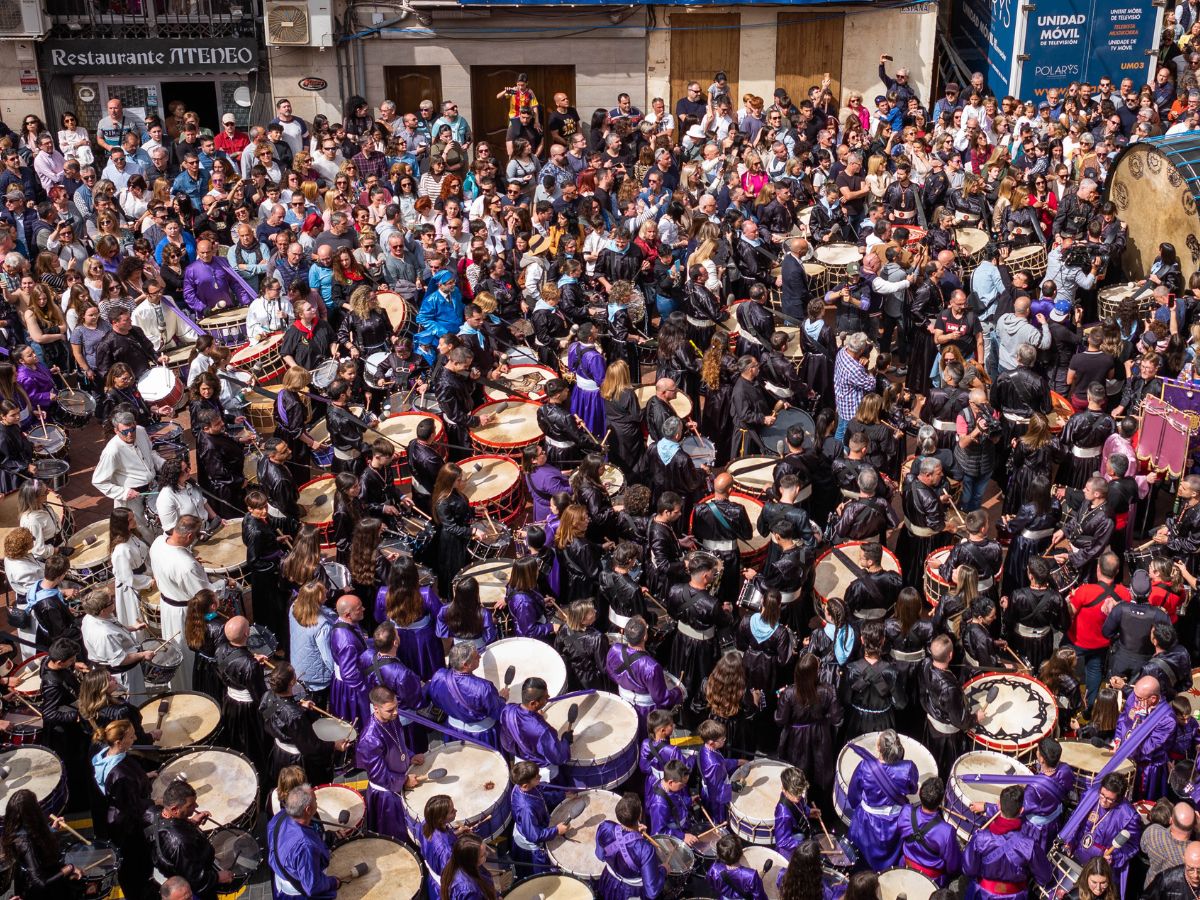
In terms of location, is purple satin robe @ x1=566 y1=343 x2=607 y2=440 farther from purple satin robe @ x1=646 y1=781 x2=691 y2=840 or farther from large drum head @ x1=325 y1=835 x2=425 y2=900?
large drum head @ x1=325 y1=835 x2=425 y2=900

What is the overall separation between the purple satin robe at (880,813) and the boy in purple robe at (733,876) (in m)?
0.90

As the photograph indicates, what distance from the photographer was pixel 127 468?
10875 millimetres

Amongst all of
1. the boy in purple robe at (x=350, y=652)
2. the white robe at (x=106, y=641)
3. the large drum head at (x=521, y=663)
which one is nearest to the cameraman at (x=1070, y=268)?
the large drum head at (x=521, y=663)

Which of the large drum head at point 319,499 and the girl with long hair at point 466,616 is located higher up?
the large drum head at point 319,499

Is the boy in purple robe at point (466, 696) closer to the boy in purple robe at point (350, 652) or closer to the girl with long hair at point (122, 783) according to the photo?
the boy in purple robe at point (350, 652)

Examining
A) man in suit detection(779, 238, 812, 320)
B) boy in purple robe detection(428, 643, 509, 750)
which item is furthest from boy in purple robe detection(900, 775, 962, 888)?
man in suit detection(779, 238, 812, 320)

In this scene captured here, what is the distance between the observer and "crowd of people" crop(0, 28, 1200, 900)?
26.2ft

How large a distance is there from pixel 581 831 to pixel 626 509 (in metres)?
3.06

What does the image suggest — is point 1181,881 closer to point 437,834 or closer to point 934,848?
point 934,848

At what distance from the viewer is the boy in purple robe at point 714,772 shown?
8188mm

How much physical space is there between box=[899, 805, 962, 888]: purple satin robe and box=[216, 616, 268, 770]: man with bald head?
4419 mm

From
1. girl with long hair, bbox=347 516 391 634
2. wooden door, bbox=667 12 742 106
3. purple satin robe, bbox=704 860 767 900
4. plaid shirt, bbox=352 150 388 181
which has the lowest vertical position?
purple satin robe, bbox=704 860 767 900

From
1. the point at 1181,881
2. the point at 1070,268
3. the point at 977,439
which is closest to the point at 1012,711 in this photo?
the point at 1181,881

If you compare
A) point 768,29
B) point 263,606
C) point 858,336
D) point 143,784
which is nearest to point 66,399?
point 263,606
